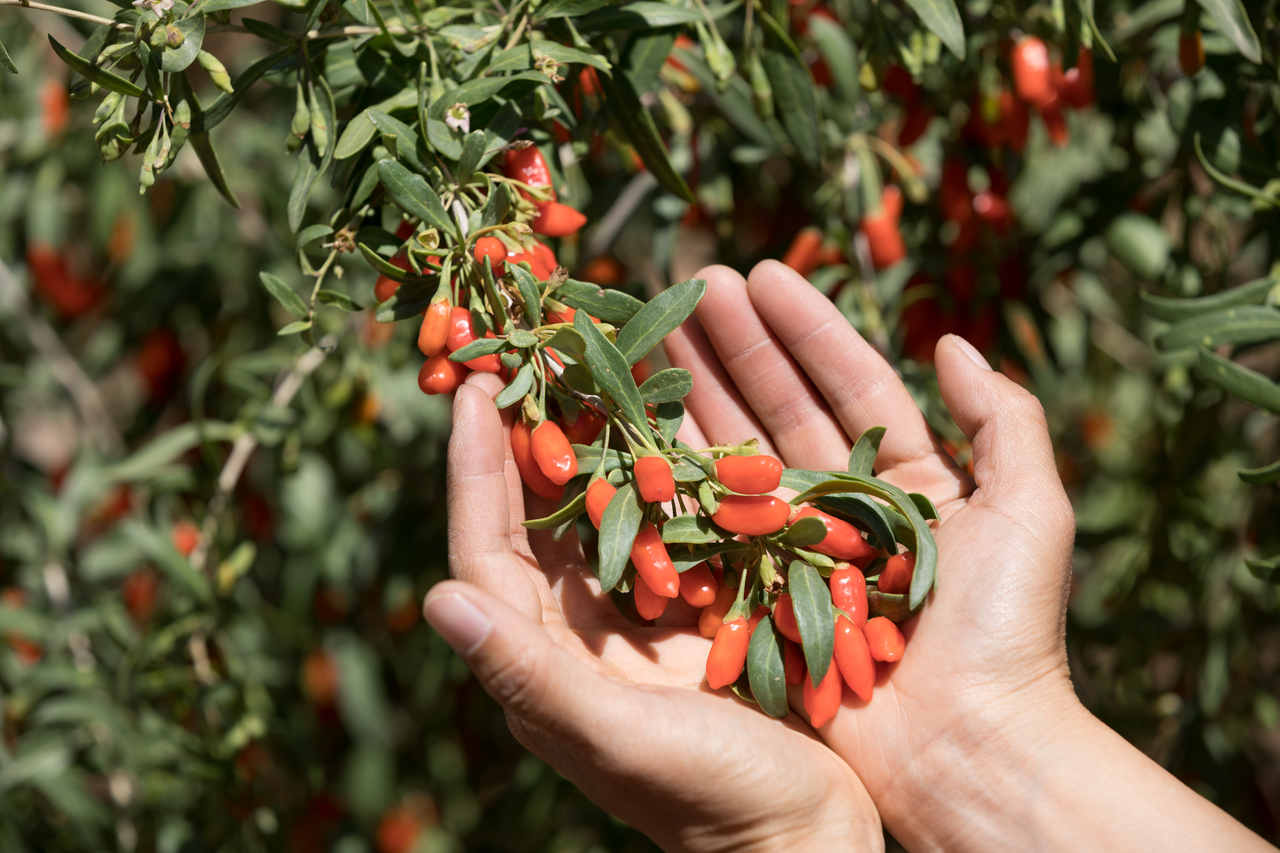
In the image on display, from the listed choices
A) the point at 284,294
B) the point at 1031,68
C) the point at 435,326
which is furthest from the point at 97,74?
the point at 1031,68

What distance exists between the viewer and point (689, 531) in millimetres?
1165

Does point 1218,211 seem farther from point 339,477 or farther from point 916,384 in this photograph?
point 339,477

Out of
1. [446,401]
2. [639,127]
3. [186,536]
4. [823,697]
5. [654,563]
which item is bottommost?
[186,536]

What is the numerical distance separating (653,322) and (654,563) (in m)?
0.28

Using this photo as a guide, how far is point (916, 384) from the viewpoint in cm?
180

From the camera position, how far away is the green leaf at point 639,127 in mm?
1354

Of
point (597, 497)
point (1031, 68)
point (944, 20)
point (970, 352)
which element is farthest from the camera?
point (1031, 68)

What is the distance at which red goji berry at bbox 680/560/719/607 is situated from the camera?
123cm

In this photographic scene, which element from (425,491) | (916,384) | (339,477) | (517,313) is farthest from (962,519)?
(339,477)

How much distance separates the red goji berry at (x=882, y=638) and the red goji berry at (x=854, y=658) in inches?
0.6

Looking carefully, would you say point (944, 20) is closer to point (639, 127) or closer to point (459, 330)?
point (639, 127)

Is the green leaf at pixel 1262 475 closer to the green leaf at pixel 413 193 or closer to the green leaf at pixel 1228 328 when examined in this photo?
the green leaf at pixel 1228 328

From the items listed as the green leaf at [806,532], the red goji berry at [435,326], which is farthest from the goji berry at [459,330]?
the green leaf at [806,532]

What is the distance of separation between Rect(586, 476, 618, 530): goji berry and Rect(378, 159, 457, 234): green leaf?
1.06 ft
